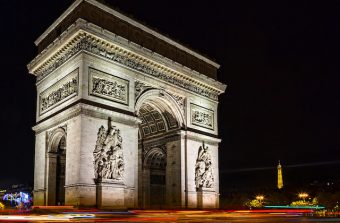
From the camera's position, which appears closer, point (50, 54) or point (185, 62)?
point (50, 54)

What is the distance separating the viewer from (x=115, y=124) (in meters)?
26.2

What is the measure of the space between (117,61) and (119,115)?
331 cm

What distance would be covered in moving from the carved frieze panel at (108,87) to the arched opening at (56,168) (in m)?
3.61

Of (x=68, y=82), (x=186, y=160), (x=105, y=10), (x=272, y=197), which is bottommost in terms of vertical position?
(x=272, y=197)

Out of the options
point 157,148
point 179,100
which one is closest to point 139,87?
point 179,100

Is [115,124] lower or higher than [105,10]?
lower

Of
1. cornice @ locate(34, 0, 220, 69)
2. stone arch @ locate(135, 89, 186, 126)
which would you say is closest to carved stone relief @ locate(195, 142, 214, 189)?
stone arch @ locate(135, 89, 186, 126)

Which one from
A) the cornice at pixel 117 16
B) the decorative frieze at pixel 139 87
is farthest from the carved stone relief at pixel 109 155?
the cornice at pixel 117 16

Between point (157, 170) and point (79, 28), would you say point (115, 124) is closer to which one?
point (79, 28)

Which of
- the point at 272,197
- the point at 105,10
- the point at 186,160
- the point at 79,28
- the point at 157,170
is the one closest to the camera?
the point at 79,28

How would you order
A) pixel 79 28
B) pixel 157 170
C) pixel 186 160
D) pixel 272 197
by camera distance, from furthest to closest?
pixel 272 197 → pixel 157 170 → pixel 186 160 → pixel 79 28

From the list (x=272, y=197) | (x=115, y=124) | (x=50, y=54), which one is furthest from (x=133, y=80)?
(x=272, y=197)

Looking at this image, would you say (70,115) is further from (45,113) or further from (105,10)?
(105,10)

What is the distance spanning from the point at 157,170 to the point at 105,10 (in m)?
13.3
